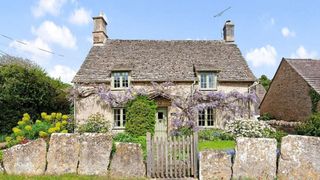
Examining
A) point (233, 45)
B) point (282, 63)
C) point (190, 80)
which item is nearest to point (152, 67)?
point (190, 80)

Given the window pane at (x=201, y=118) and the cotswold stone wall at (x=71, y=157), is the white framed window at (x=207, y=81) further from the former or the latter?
the cotswold stone wall at (x=71, y=157)

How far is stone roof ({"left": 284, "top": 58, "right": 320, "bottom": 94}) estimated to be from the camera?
2178 centimetres

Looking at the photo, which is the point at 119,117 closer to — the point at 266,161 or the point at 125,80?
the point at 125,80

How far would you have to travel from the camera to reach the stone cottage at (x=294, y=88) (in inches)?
872

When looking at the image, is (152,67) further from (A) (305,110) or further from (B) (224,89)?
(A) (305,110)

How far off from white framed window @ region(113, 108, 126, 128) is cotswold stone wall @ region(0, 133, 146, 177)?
12.3 metres

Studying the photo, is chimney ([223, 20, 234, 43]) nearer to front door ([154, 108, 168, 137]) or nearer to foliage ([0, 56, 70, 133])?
front door ([154, 108, 168, 137])

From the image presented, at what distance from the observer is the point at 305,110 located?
22.3 m

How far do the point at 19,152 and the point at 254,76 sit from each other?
17.7 meters

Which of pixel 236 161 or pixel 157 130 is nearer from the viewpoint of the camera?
pixel 236 161

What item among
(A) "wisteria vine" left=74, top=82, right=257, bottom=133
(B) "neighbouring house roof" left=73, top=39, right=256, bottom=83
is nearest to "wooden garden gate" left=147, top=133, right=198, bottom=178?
(A) "wisteria vine" left=74, top=82, right=257, bottom=133

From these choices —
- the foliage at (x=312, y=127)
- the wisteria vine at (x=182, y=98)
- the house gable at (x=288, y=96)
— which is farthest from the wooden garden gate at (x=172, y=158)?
the house gable at (x=288, y=96)

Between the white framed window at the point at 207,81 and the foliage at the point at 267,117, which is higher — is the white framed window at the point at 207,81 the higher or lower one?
the higher one

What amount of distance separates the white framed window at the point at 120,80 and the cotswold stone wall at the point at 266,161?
13.6 m
